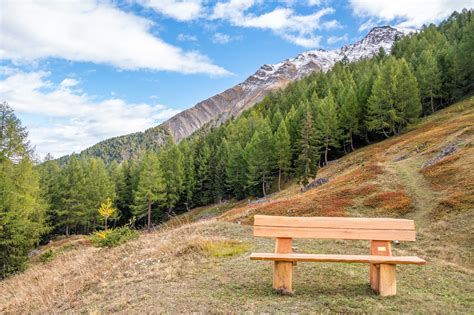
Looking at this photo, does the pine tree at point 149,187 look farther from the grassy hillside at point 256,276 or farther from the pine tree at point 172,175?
the grassy hillside at point 256,276

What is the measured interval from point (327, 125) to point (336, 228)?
2032 inches

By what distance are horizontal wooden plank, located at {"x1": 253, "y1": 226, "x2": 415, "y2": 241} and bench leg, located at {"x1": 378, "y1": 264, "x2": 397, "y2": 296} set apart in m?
0.54

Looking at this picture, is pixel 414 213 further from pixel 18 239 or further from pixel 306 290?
pixel 18 239

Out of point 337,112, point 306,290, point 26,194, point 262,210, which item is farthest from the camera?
point 337,112

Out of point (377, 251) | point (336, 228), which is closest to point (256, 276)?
point (336, 228)

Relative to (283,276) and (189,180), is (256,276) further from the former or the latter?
(189,180)

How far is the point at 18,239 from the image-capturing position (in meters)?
23.7

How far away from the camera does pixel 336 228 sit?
669 cm

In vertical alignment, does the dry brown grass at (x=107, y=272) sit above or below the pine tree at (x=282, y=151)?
below

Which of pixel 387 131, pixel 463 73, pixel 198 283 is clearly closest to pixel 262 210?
pixel 198 283

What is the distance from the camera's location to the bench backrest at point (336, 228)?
258 inches

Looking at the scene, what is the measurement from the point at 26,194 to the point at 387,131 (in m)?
50.7

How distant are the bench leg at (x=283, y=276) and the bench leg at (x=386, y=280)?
156 centimetres

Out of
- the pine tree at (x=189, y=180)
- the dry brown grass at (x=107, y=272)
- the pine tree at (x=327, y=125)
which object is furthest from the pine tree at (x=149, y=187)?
the dry brown grass at (x=107, y=272)
